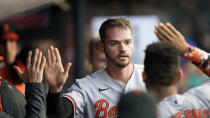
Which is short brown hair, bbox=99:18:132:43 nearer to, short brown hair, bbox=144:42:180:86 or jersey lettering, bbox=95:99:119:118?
jersey lettering, bbox=95:99:119:118

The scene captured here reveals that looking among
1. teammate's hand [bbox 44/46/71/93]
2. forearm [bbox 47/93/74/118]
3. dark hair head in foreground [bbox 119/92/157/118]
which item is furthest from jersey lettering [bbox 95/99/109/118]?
dark hair head in foreground [bbox 119/92/157/118]

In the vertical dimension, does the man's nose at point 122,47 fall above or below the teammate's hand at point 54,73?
above

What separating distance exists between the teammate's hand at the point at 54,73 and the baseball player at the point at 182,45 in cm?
88

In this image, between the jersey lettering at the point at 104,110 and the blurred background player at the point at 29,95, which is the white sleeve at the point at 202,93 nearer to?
the jersey lettering at the point at 104,110

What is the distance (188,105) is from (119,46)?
1.03m

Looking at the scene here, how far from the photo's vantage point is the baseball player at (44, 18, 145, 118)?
10.5 feet

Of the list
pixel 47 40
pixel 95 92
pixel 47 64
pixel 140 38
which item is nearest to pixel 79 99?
pixel 95 92

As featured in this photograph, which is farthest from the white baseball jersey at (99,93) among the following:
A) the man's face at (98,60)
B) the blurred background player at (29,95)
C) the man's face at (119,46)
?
the man's face at (98,60)

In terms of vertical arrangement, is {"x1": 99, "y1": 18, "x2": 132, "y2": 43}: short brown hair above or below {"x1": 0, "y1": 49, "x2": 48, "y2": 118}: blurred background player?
above

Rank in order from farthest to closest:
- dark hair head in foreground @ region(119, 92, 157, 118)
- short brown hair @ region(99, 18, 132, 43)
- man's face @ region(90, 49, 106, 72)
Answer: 1. man's face @ region(90, 49, 106, 72)
2. short brown hair @ region(99, 18, 132, 43)
3. dark hair head in foreground @ region(119, 92, 157, 118)

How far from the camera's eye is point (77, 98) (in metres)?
3.27

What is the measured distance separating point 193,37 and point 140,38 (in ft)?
6.27

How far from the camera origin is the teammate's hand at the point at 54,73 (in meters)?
2.94

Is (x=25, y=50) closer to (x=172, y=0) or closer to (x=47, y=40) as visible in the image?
(x=47, y=40)
